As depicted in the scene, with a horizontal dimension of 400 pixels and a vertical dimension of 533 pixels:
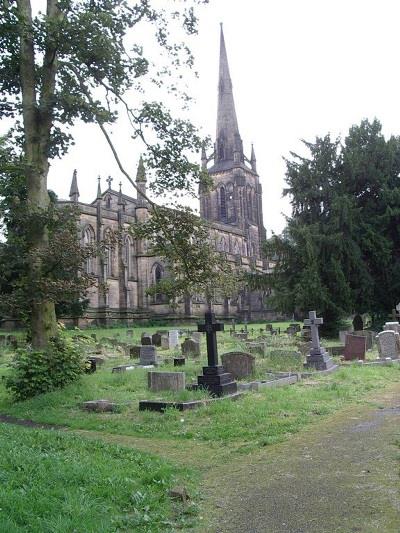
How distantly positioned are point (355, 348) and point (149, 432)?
10318mm

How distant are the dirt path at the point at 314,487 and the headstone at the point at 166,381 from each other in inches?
156

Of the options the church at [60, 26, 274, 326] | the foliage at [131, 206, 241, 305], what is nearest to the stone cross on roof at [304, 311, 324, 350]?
the foliage at [131, 206, 241, 305]

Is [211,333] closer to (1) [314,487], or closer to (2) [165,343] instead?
(1) [314,487]

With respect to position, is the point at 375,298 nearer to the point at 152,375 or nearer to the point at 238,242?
the point at 152,375

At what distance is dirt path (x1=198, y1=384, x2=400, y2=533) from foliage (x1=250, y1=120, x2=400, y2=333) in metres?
17.6

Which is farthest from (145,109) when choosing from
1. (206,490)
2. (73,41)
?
(206,490)

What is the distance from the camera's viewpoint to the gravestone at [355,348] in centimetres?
1630

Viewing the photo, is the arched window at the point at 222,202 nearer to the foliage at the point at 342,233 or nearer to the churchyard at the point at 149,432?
the foliage at the point at 342,233

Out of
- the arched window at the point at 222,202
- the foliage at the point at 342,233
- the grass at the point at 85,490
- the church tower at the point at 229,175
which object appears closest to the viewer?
the grass at the point at 85,490

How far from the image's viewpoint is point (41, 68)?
12.4m

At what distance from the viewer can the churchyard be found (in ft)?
13.7

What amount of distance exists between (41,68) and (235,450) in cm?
1000

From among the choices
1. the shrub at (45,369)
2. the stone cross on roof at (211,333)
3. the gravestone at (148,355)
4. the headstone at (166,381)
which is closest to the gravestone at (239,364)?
the stone cross on roof at (211,333)

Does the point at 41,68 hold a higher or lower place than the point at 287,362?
higher
